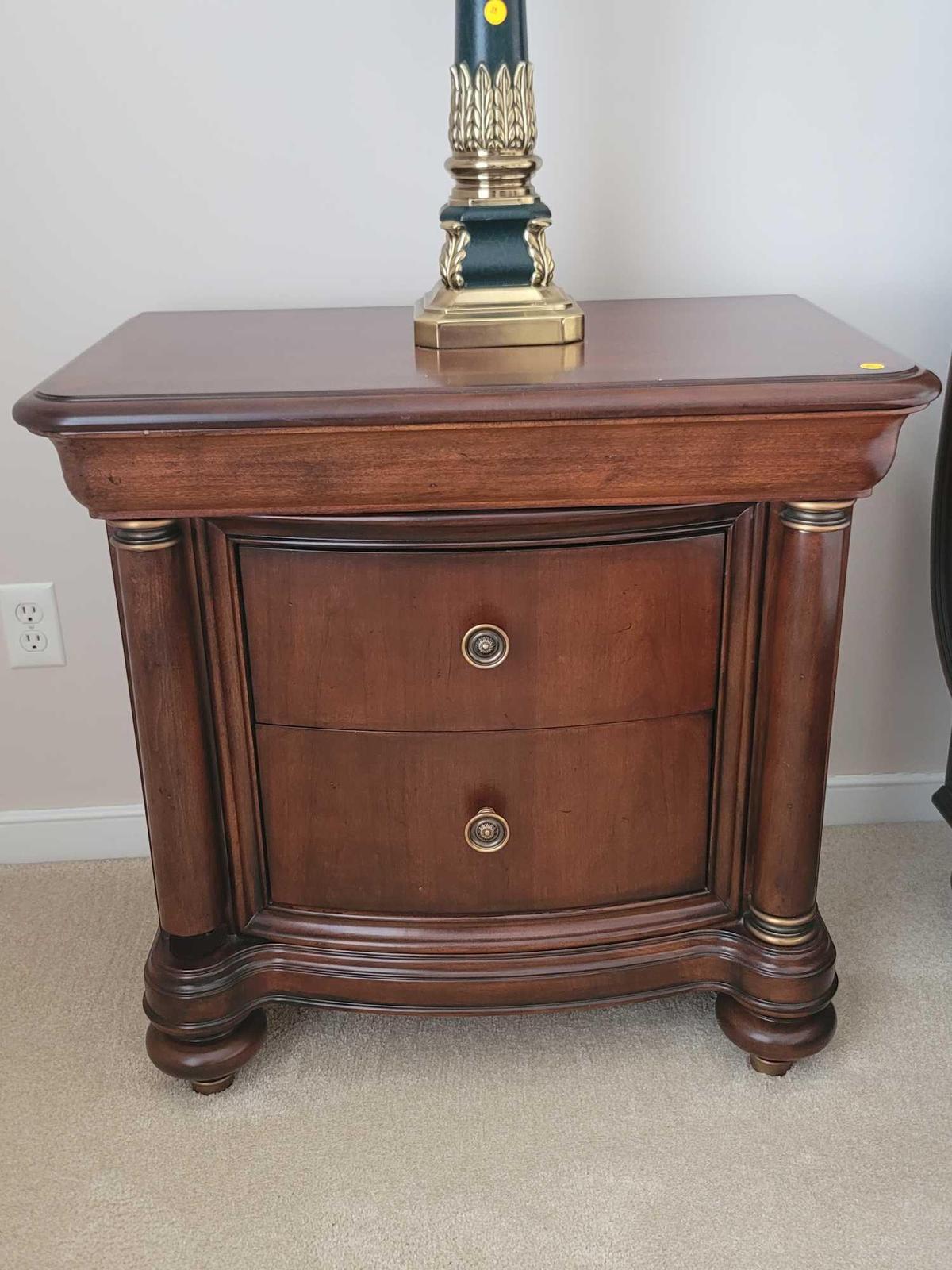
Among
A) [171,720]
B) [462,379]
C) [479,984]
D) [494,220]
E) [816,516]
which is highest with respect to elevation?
[494,220]

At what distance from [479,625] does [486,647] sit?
0.07 ft

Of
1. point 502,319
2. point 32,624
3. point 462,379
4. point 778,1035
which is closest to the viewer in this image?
point 462,379

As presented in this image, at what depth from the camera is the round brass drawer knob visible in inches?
46.8

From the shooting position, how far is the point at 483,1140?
4.00 ft

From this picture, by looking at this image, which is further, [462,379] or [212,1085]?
[212,1085]

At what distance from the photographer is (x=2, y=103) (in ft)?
4.57

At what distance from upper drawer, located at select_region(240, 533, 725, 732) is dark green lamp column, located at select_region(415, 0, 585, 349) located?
22 centimetres

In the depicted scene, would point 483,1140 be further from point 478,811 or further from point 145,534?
point 145,534

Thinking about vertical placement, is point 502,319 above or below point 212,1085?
above

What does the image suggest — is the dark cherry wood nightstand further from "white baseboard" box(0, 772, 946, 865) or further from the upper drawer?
"white baseboard" box(0, 772, 946, 865)

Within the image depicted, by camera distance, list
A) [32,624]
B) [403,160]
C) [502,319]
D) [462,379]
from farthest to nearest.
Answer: [32,624] < [403,160] < [502,319] < [462,379]

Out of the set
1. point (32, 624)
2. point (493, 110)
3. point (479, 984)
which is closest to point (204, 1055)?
point (479, 984)

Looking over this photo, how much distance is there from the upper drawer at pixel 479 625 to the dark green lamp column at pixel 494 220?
22 cm

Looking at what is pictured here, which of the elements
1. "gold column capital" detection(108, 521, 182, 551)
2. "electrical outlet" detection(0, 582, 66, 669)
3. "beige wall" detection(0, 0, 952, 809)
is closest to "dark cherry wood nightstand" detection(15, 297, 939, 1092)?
"gold column capital" detection(108, 521, 182, 551)
